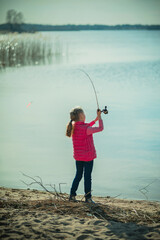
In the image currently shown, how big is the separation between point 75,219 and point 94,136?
130 inches

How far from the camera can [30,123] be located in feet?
24.5

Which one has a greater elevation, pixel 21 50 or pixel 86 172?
pixel 21 50

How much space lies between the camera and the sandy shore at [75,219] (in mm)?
2873

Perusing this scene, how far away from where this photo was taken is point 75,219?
317 centimetres

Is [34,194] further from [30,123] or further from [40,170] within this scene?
[30,123]

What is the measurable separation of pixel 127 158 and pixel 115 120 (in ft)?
6.98

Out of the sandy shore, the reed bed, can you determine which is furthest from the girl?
the reed bed

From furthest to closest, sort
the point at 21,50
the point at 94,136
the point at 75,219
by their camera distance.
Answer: the point at 21,50, the point at 94,136, the point at 75,219

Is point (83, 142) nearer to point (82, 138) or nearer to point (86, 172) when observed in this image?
point (82, 138)

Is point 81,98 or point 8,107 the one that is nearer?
point 8,107

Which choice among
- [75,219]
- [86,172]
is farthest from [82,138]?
[75,219]

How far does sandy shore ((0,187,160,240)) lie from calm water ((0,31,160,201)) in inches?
25.6

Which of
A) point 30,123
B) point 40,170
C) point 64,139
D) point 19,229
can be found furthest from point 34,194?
point 30,123

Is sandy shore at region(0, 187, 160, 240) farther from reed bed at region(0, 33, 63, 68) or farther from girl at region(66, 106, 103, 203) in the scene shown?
reed bed at region(0, 33, 63, 68)
